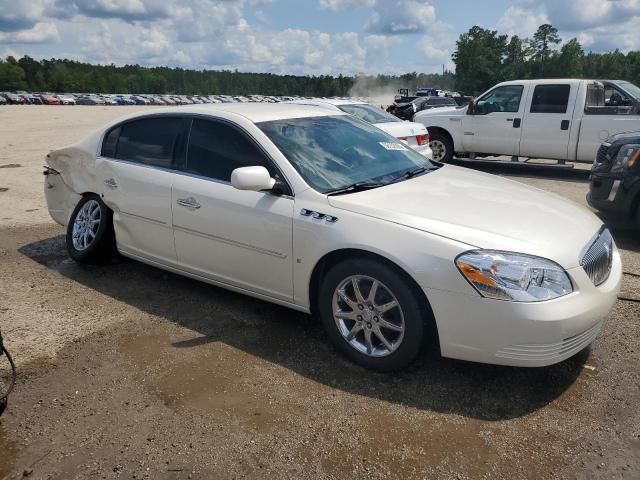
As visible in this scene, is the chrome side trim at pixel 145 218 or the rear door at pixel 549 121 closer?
the chrome side trim at pixel 145 218

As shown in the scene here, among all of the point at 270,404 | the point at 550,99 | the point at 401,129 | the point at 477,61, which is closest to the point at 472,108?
the point at 550,99

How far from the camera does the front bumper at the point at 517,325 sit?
2867mm

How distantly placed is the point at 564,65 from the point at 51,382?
363 feet

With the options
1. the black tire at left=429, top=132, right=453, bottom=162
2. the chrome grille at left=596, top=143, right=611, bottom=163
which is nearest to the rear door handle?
the chrome grille at left=596, top=143, right=611, bottom=163

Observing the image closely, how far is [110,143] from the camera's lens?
5.04 meters

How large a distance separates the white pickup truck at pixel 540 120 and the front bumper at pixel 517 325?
321 inches

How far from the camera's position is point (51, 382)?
11.0 feet

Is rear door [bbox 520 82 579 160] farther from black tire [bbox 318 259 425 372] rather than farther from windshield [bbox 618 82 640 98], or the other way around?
black tire [bbox 318 259 425 372]

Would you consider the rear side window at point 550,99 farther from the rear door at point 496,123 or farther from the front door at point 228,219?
the front door at point 228,219

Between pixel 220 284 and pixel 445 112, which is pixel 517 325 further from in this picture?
pixel 445 112

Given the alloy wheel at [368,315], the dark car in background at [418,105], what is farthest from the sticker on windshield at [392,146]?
the dark car in background at [418,105]

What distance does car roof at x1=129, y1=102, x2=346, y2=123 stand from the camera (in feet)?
13.8

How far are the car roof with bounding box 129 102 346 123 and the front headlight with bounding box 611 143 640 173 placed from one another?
3557 mm

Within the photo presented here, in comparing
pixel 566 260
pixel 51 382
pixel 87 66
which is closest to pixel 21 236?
pixel 51 382
